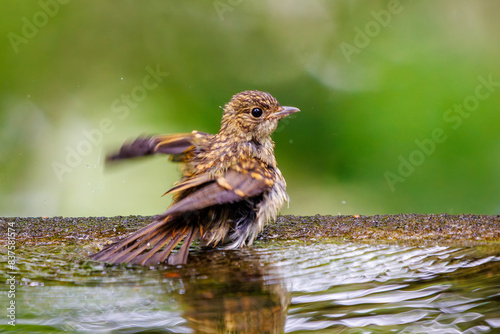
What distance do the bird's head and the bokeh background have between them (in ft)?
6.13

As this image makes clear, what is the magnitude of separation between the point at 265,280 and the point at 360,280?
14.2 inches

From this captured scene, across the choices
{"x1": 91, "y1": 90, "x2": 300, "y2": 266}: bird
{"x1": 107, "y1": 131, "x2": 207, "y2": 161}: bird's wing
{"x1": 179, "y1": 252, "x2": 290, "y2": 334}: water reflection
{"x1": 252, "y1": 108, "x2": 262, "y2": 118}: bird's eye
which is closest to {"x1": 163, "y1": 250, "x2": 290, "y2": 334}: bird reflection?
{"x1": 179, "y1": 252, "x2": 290, "y2": 334}: water reflection

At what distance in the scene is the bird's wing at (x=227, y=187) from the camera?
107 inches

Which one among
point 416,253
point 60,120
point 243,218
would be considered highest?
point 60,120

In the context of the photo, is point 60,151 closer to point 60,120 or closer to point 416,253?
point 60,120

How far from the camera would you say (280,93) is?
5.84 m

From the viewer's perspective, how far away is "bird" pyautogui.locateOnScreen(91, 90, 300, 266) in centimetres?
266

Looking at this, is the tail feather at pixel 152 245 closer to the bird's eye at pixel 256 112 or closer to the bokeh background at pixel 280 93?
the bird's eye at pixel 256 112

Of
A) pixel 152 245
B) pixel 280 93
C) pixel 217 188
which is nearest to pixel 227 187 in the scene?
pixel 217 188

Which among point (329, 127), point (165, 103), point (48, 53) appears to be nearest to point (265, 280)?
point (329, 127)

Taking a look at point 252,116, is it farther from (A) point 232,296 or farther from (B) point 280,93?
(B) point 280,93

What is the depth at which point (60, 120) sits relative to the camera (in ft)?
19.4

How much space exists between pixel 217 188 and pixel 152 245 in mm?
436

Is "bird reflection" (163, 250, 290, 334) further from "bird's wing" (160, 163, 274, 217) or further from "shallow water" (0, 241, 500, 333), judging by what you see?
"bird's wing" (160, 163, 274, 217)
